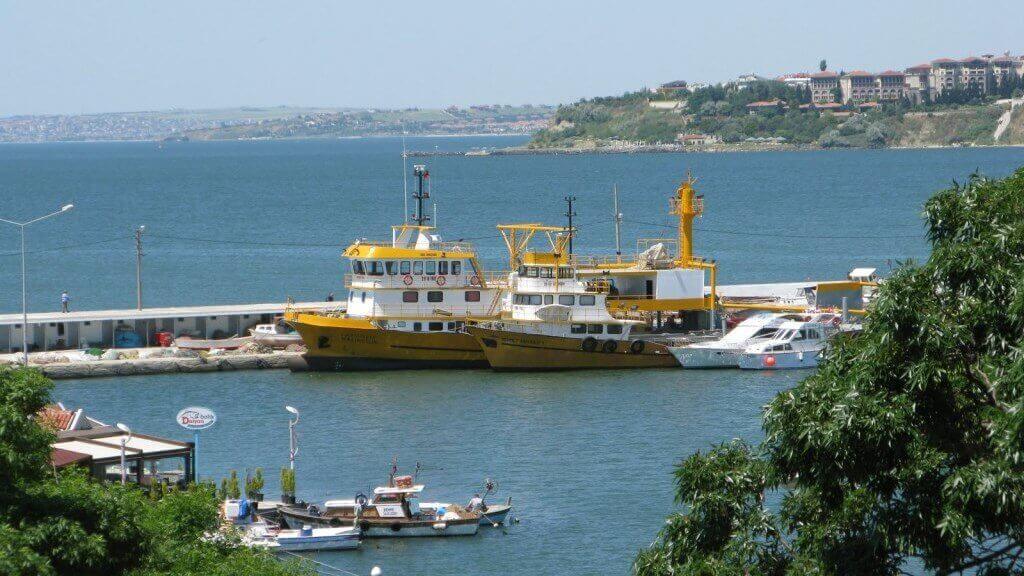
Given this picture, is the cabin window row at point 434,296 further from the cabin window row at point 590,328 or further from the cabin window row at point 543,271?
the cabin window row at point 590,328

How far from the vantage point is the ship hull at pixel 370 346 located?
147ft

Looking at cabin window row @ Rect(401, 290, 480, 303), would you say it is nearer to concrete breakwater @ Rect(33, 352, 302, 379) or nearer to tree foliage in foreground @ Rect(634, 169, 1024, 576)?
concrete breakwater @ Rect(33, 352, 302, 379)

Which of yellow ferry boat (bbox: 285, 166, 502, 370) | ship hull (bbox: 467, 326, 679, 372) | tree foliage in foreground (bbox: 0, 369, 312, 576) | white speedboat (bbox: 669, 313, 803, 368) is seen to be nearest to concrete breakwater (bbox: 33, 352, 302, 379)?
yellow ferry boat (bbox: 285, 166, 502, 370)

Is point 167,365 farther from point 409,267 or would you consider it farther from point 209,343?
point 409,267

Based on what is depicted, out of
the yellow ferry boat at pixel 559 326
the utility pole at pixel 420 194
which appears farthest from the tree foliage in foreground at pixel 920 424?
the utility pole at pixel 420 194

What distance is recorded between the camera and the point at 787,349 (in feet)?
148

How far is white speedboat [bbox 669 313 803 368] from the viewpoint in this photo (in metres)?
44.9

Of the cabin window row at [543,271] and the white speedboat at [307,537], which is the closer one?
the white speedboat at [307,537]

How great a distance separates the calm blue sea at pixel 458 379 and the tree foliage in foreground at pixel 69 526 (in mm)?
7425

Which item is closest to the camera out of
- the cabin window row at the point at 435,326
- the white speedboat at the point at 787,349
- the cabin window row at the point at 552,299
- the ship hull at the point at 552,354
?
the ship hull at the point at 552,354

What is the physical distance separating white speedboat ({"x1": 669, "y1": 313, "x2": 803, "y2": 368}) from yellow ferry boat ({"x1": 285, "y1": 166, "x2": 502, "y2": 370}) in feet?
18.9

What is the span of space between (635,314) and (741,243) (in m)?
41.5

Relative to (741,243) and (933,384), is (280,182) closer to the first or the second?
(741,243)

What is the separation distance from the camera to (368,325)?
148 feet
